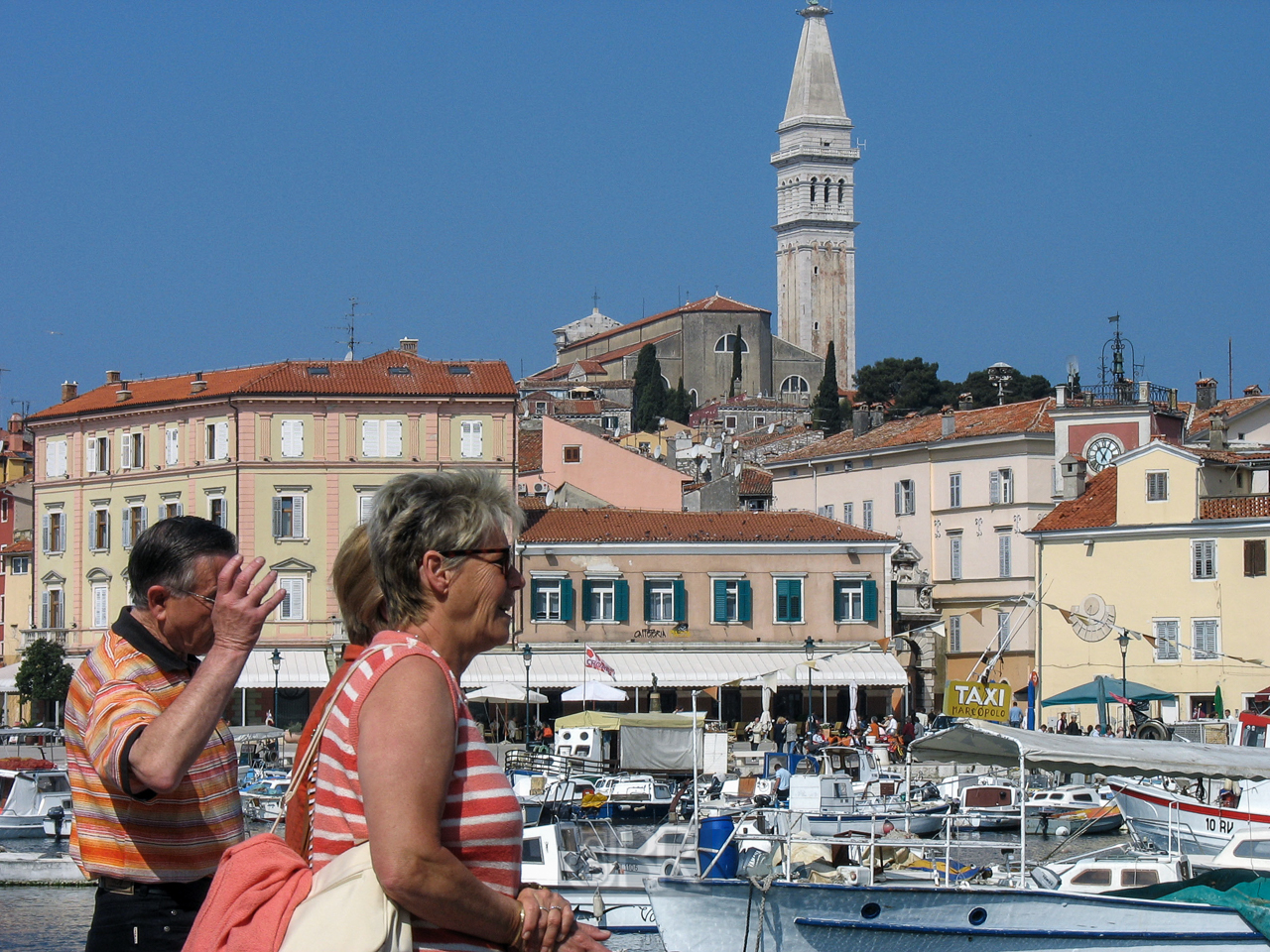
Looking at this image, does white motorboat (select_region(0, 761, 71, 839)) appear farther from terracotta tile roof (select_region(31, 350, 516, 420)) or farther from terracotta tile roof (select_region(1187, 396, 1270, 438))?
terracotta tile roof (select_region(1187, 396, 1270, 438))

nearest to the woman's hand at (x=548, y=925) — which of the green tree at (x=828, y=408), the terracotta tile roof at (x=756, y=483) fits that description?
the terracotta tile roof at (x=756, y=483)

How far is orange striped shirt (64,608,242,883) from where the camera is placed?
4184 mm

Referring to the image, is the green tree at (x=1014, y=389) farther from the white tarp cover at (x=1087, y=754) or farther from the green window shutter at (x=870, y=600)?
the white tarp cover at (x=1087, y=754)

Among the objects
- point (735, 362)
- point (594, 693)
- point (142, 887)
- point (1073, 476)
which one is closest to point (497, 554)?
point (142, 887)

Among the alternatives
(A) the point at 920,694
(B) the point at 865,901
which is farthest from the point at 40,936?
(A) the point at 920,694

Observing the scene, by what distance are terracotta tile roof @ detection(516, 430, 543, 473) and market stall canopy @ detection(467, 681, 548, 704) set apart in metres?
17.5

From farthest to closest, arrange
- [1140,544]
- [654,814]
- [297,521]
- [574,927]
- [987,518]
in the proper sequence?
[987,518], [297,521], [1140,544], [654,814], [574,927]

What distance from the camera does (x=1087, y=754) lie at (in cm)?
1708

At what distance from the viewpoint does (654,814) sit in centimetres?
2569

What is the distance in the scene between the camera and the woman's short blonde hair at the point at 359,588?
3.93 m

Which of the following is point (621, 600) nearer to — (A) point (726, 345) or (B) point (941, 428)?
(B) point (941, 428)

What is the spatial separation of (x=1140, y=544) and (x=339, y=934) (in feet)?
134

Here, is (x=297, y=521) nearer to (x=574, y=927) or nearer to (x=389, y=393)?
(x=389, y=393)

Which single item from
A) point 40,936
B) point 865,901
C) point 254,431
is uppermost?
point 254,431
